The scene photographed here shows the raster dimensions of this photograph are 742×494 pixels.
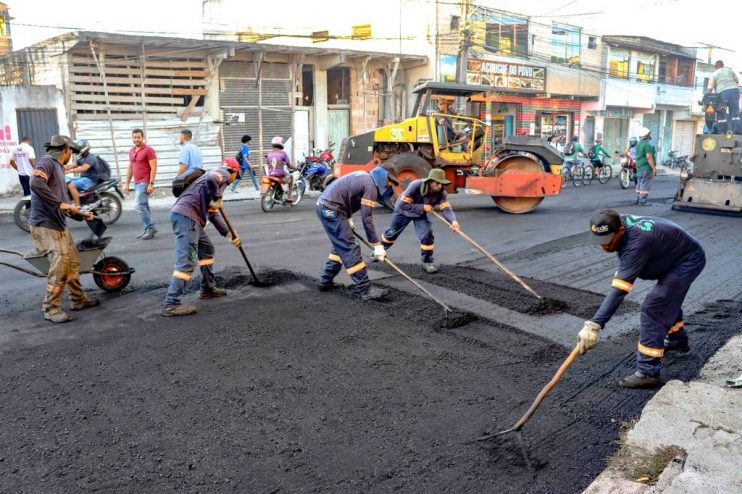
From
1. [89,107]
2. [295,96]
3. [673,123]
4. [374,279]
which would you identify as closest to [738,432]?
[374,279]

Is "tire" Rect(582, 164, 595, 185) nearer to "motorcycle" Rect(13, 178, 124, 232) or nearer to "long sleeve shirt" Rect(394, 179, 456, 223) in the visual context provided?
"long sleeve shirt" Rect(394, 179, 456, 223)

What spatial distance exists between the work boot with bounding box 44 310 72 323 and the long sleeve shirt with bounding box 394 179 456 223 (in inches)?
149

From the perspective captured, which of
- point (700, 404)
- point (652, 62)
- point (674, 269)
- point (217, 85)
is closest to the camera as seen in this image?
point (700, 404)

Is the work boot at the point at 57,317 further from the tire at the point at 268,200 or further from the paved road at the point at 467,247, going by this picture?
the tire at the point at 268,200

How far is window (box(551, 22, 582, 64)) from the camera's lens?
25.5 metres

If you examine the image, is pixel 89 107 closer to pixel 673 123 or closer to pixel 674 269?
pixel 674 269

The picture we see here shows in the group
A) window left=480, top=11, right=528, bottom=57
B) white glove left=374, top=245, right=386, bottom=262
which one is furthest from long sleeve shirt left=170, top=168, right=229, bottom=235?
window left=480, top=11, right=528, bottom=57

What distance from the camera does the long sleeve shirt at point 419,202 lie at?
7.21m

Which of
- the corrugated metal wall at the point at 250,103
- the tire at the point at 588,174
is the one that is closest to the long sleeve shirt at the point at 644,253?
the corrugated metal wall at the point at 250,103

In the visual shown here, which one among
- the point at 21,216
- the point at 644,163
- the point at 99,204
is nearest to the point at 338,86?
the point at 644,163

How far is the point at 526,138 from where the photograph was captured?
12.5 m

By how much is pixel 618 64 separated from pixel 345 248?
86.3 feet

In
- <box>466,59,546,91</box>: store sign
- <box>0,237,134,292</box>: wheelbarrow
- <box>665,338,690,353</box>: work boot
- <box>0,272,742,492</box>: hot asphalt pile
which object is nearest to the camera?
<box>0,272,742,492</box>: hot asphalt pile

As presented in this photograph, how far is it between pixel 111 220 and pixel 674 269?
29.3ft
